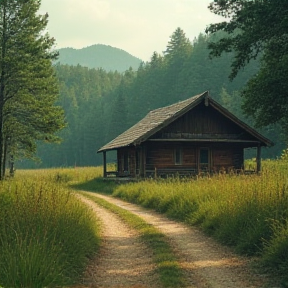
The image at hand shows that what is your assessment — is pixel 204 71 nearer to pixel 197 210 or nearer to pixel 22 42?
pixel 22 42

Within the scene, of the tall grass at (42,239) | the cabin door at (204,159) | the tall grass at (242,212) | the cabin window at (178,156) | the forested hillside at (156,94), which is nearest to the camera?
the tall grass at (42,239)

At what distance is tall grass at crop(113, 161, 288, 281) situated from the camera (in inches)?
299

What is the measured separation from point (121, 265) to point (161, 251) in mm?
1055

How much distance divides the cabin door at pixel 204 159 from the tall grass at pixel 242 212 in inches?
526

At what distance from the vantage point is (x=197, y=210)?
12.4 metres

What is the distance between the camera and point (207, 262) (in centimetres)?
789

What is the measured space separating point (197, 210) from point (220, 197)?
2.70ft

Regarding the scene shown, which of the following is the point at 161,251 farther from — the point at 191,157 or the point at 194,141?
the point at 191,157

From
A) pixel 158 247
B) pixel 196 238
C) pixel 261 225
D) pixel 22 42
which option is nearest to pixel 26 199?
pixel 158 247

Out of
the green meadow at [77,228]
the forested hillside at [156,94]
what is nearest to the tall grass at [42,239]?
the green meadow at [77,228]

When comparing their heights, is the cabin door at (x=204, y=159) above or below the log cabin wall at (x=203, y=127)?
below

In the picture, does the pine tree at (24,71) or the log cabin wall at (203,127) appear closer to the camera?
the pine tree at (24,71)

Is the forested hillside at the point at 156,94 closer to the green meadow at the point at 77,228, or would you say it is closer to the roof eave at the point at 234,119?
the roof eave at the point at 234,119

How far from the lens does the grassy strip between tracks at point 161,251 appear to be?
6636 millimetres
